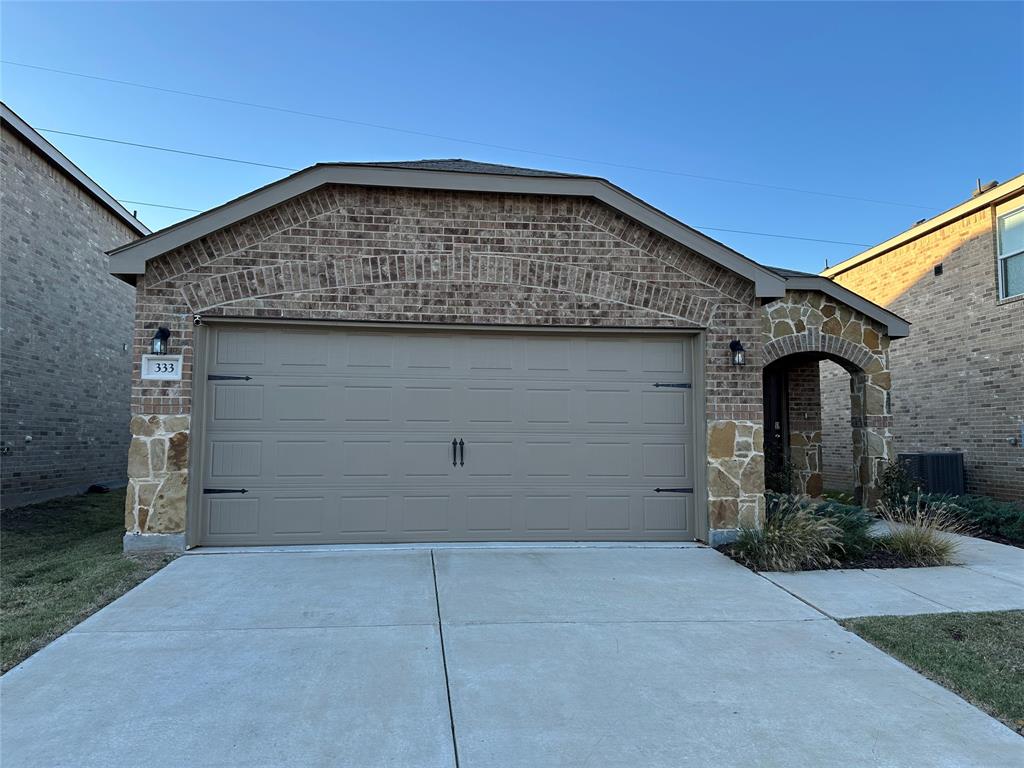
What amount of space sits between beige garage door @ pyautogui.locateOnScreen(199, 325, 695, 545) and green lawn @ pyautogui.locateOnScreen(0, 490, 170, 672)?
1192 mm

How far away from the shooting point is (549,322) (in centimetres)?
779

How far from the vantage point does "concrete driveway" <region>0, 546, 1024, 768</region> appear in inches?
129

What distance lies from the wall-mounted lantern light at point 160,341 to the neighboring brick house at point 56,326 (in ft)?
8.51

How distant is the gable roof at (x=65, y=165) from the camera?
1000 cm

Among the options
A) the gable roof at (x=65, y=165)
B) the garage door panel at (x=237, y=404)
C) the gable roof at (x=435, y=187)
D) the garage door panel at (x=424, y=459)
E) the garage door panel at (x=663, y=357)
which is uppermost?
the gable roof at (x=65, y=165)

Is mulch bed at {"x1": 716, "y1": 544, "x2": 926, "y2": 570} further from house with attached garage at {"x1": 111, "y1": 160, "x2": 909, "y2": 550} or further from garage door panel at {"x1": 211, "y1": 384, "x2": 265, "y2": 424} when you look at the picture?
garage door panel at {"x1": 211, "y1": 384, "x2": 265, "y2": 424}

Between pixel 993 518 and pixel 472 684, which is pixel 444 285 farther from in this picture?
pixel 993 518

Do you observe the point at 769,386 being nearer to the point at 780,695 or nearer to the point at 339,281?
the point at 339,281

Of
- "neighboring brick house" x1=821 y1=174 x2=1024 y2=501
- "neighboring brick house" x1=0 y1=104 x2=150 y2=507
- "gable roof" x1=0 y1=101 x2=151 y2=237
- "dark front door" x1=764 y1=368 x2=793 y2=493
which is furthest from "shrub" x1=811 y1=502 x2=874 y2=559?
"gable roof" x1=0 y1=101 x2=151 y2=237

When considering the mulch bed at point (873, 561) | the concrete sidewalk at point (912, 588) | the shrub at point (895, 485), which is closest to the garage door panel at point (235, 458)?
the mulch bed at point (873, 561)

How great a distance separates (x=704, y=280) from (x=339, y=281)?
14.2 ft

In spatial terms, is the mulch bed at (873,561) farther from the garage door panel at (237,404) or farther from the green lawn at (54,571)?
the green lawn at (54,571)

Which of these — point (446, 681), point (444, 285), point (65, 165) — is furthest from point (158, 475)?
point (65, 165)

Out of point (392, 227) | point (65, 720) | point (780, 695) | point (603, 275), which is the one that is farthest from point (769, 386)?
point (65, 720)
